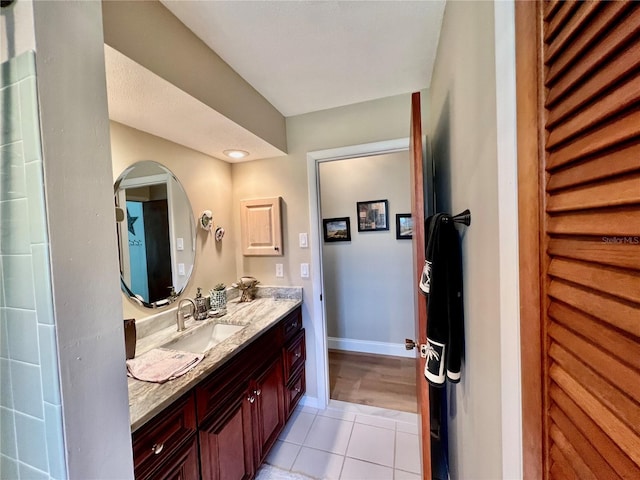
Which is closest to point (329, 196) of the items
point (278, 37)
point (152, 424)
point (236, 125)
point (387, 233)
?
point (387, 233)

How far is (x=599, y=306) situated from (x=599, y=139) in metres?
0.24

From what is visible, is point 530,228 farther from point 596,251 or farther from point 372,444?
point 372,444

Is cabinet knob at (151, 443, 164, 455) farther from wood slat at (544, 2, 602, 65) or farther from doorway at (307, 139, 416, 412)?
doorway at (307, 139, 416, 412)

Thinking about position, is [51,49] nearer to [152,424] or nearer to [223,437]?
[152,424]

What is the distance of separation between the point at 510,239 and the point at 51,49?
3.70ft

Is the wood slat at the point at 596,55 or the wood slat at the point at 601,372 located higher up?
the wood slat at the point at 596,55

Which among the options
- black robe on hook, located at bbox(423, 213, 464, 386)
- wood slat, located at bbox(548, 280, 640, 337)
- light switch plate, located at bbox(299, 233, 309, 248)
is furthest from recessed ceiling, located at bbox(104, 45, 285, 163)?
wood slat, located at bbox(548, 280, 640, 337)

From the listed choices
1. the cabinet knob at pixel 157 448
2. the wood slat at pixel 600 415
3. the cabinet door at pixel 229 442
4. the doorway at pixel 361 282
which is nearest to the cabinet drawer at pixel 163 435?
the cabinet knob at pixel 157 448

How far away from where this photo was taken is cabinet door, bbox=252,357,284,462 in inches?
59.2

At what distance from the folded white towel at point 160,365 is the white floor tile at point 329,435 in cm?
117

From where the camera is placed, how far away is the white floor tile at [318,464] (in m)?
1.54

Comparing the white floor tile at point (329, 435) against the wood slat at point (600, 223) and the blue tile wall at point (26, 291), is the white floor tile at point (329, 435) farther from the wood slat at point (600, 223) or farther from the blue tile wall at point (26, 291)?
the wood slat at point (600, 223)

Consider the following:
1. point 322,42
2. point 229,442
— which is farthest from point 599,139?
point 229,442

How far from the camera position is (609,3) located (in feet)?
1.07
